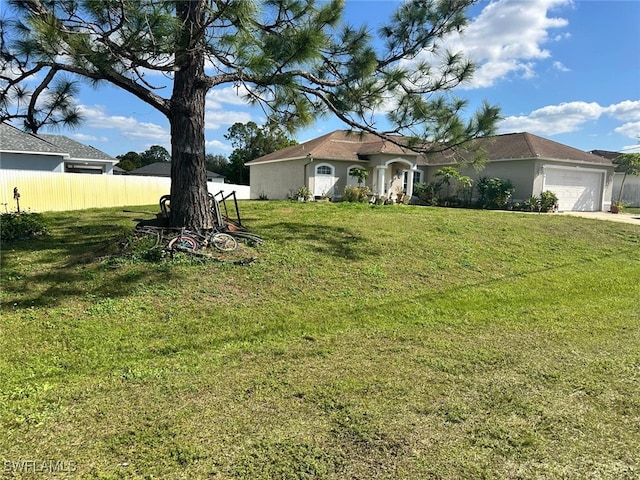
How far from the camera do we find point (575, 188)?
2094cm

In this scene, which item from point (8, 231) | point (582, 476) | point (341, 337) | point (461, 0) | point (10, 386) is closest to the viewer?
point (582, 476)

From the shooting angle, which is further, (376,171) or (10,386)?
(376,171)

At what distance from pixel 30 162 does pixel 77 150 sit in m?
4.60

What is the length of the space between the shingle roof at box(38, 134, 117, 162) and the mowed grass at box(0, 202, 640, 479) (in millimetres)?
19398

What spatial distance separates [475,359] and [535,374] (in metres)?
0.50

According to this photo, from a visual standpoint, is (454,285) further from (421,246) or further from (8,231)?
(8,231)

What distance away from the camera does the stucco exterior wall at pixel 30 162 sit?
19422mm

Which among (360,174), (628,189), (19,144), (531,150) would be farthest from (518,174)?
(19,144)

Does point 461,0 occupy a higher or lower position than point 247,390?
higher

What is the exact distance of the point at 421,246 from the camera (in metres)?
8.34

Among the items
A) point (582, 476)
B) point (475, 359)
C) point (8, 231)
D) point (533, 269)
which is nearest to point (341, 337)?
point (475, 359)

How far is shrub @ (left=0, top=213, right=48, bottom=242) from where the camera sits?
300 inches

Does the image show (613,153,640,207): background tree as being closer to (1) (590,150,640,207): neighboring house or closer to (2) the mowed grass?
(1) (590,150,640,207): neighboring house

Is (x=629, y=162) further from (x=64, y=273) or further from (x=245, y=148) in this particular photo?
(x=245, y=148)
